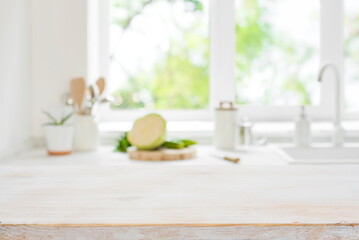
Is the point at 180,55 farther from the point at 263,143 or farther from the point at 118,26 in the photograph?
the point at 263,143

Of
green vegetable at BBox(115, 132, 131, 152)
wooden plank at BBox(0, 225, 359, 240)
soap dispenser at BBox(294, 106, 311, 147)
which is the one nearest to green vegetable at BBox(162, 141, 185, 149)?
green vegetable at BBox(115, 132, 131, 152)

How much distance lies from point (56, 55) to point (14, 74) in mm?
284

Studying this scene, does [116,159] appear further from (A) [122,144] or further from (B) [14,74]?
(B) [14,74]

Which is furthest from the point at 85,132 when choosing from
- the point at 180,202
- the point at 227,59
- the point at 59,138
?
the point at 180,202

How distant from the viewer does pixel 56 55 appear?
212 cm

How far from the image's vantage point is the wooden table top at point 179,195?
932 mm

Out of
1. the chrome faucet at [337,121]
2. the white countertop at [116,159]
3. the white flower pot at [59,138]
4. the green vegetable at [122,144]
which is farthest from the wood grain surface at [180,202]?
the chrome faucet at [337,121]

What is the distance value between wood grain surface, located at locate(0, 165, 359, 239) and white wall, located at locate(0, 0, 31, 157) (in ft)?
1.25

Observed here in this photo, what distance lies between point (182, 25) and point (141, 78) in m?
0.35

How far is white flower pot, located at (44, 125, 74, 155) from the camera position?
71.9 inches

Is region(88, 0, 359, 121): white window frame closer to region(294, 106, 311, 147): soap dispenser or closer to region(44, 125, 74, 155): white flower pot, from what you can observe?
region(294, 106, 311, 147): soap dispenser

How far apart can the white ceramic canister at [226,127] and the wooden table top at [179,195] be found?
0.51 metres

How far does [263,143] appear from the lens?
2105mm

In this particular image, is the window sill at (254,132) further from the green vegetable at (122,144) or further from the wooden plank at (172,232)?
the wooden plank at (172,232)
